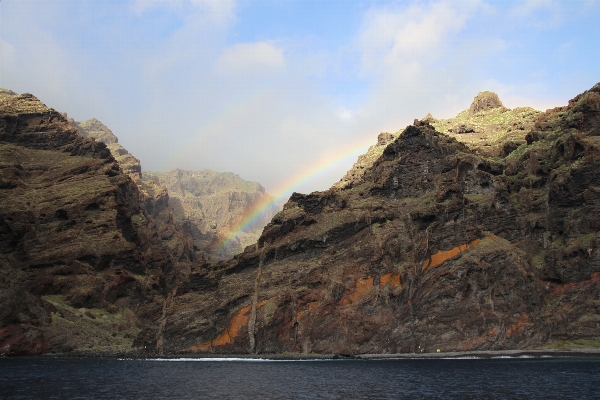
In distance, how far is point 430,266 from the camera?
136500mm

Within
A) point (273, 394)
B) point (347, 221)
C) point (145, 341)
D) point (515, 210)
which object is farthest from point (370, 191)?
point (273, 394)

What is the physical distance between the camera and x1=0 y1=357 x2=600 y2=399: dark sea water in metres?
65.9

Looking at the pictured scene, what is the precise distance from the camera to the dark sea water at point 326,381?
216ft

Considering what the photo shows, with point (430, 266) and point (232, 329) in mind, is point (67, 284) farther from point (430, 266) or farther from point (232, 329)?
point (430, 266)

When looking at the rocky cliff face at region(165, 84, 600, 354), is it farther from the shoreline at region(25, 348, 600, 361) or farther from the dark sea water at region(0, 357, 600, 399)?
the dark sea water at region(0, 357, 600, 399)

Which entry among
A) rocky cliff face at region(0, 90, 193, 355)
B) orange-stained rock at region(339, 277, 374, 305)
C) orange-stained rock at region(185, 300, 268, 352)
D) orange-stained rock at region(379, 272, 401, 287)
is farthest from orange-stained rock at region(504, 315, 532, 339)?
rocky cliff face at region(0, 90, 193, 355)

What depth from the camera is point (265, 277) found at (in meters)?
152

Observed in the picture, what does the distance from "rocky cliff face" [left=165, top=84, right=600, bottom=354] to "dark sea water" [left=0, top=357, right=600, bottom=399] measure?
63.7 feet

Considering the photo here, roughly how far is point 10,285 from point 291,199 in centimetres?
8707

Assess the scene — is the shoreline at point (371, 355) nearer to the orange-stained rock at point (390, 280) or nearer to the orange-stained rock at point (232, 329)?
the orange-stained rock at point (232, 329)

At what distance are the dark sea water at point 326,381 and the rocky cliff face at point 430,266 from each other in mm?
19416

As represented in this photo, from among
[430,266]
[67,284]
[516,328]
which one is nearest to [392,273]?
[430,266]

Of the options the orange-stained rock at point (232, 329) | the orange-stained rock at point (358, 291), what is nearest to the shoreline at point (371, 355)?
the orange-stained rock at point (232, 329)

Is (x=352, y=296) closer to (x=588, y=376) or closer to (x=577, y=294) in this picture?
(x=577, y=294)
